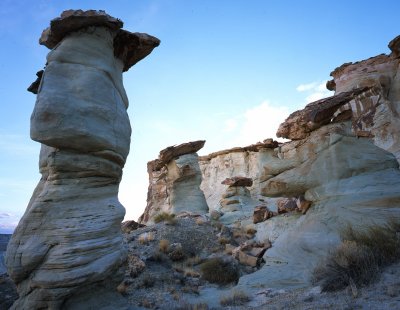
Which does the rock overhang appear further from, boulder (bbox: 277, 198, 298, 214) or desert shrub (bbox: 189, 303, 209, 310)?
boulder (bbox: 277, 198, 298, 214)

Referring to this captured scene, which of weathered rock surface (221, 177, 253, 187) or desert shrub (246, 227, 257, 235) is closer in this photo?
desert shrub (246, 227, 257, 235)

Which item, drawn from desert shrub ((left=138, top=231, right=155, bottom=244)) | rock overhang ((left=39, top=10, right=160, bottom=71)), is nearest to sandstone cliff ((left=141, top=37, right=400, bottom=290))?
desert shrub ((left=138, top=231, right=155, bottom=244))

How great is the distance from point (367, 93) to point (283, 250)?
19.3 m

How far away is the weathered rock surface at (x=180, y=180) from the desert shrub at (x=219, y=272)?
1090 cm

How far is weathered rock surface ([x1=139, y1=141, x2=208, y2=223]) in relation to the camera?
68.3ft

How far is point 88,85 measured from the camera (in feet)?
20.8

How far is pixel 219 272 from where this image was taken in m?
9.17

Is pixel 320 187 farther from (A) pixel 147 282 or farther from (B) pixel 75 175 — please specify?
(B) pixel 75 175

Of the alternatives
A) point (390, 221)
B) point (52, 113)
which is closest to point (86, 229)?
point (52, 113)

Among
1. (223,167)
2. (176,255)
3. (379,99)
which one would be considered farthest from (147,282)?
(223,167)

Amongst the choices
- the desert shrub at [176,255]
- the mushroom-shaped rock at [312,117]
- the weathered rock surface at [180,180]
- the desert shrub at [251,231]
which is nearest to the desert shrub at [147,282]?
the desert shrub at [176,255]

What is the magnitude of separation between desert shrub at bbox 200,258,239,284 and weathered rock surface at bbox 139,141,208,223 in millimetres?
10899

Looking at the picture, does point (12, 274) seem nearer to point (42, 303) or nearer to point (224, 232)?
point (42, 303)

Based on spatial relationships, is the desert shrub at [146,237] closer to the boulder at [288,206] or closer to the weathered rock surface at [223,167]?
the boulder at [288,206]
